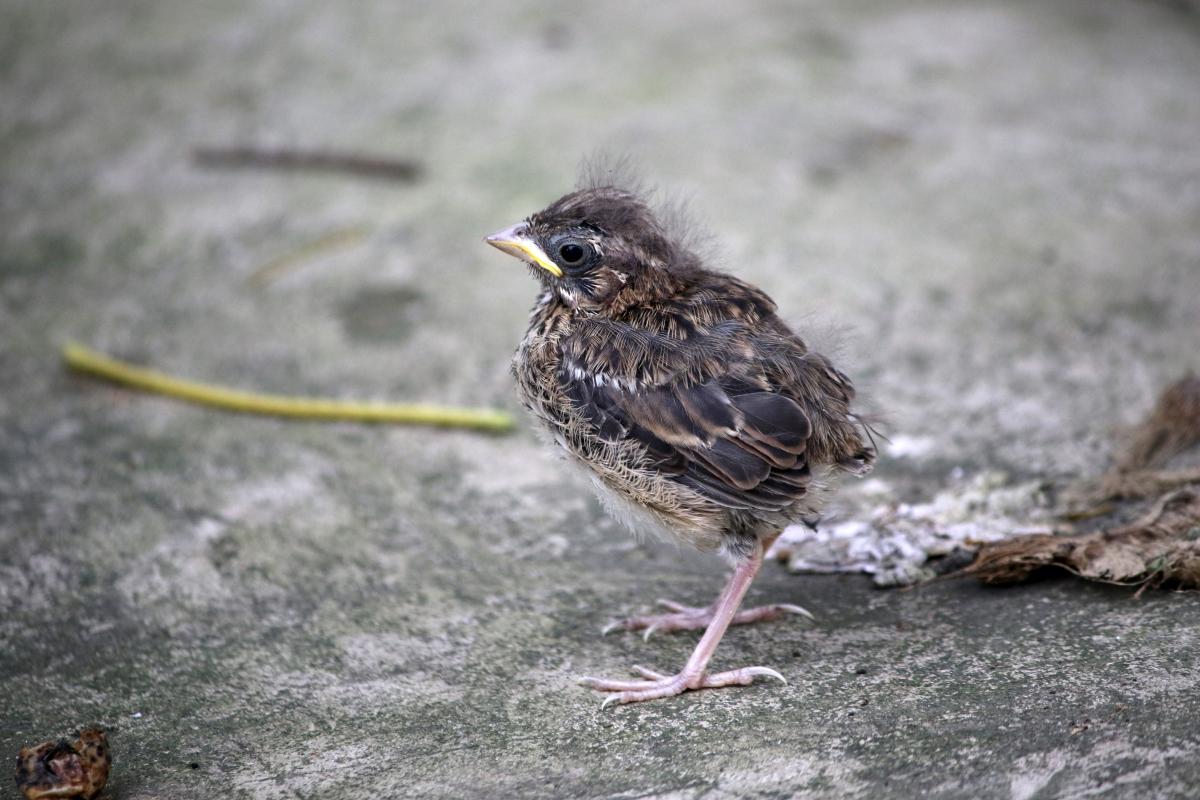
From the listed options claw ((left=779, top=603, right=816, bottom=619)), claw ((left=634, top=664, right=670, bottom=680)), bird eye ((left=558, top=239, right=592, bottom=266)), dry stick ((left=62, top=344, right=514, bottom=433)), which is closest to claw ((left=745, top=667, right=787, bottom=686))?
claw ((left=634, top=664, right=670, bottom=680))

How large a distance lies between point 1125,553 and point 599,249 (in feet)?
4.99

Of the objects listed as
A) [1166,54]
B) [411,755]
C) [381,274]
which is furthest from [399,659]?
[1166,54]

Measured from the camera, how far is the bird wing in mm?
2920

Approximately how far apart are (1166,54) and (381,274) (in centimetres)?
435

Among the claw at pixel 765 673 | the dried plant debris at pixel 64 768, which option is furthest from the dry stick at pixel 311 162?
the dried plant debris at pixel 64 768

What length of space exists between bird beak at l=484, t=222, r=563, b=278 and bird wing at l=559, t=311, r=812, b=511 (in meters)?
0.25

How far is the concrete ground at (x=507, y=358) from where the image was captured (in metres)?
2.66

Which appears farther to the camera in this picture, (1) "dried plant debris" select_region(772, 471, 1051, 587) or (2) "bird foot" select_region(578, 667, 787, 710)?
(1) "dried plant debris" select_region(772, 471, 1051, 587)

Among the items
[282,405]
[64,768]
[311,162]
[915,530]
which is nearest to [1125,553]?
[915,530]

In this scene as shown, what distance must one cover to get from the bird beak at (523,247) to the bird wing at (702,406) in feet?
0.83

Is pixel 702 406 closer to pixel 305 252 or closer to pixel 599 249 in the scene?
pixel 599 249

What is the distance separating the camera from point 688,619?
10.7ft

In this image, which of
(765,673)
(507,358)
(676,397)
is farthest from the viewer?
(507,358)

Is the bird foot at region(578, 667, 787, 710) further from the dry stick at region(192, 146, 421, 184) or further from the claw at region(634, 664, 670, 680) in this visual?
the dry stick at region(192, 146, 421, 184)
